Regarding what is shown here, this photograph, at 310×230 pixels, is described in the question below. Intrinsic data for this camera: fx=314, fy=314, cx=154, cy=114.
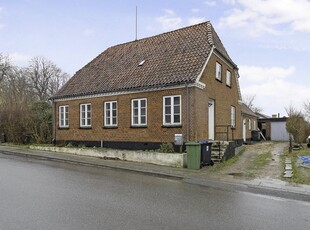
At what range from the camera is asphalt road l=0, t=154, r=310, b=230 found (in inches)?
243

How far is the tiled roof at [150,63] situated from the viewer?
17.9m

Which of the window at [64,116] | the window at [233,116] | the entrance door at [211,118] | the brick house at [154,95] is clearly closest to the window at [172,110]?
the brick house at [154,95]

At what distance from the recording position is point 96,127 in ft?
69.4

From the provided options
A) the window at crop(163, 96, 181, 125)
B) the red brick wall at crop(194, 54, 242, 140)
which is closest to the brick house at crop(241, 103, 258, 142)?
the red brick wall at crop(194, 54, 242, 140)

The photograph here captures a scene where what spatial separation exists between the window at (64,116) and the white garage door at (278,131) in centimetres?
2876

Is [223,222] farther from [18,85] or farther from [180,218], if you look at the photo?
[18,85]

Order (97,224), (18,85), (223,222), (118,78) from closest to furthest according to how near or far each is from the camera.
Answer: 1. (97,224)
2. (223,222)
3. (118,78)
4. (18,85)

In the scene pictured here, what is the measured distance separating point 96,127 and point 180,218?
50.2 ft

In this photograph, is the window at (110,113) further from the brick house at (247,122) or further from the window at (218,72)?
the brick house at (247,122)

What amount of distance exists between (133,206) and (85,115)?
15.3 metres

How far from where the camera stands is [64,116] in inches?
928

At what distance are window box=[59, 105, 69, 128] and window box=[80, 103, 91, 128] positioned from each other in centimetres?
171

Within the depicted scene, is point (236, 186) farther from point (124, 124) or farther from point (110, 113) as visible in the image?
point (110, 113)

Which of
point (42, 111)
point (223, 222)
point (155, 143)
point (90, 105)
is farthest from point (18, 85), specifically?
point (223, 222)
